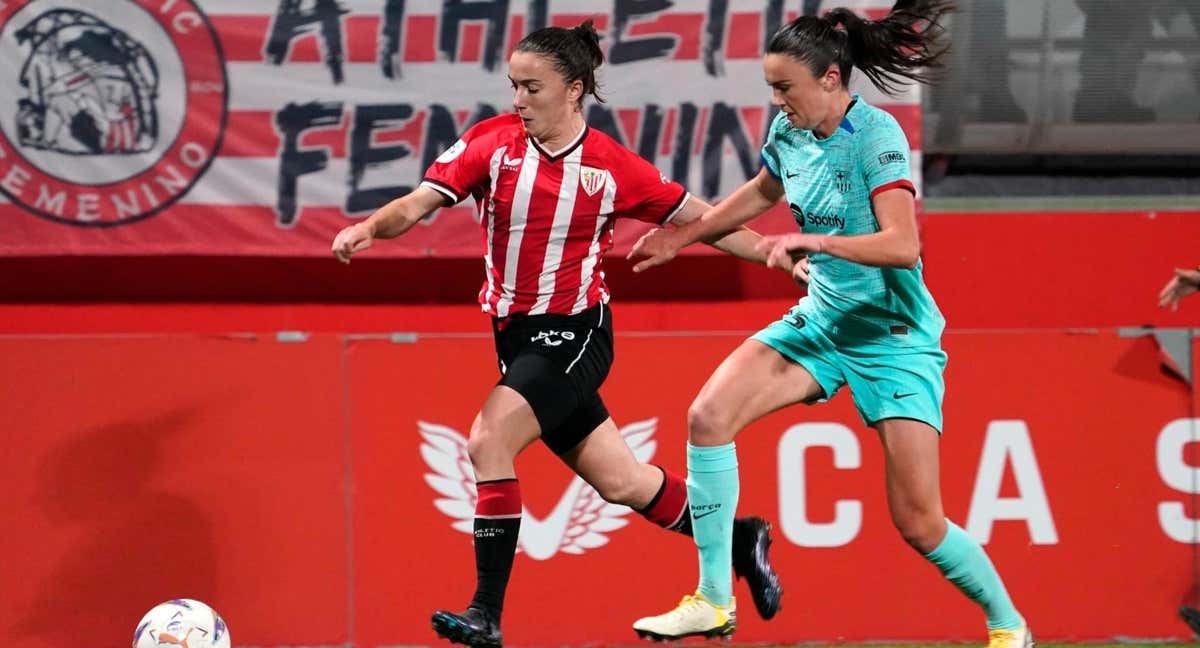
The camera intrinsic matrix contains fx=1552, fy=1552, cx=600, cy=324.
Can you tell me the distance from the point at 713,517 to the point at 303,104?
136 inches

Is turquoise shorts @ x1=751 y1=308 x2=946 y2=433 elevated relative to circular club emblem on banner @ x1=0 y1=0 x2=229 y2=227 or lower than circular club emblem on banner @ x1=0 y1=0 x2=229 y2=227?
lower

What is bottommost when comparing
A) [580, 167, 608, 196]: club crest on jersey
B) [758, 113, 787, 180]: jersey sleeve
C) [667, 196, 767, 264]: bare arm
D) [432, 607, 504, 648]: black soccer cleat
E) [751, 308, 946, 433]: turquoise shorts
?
[432, 607, 504, 648]: black soccer cleat

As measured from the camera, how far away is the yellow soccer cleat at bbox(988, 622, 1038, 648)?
4273 mm

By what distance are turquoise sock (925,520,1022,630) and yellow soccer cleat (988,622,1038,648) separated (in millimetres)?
14

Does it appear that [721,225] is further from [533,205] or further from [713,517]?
[713,517]

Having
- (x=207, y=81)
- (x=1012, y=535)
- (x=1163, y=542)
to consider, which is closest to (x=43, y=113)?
(x=207, y=81)

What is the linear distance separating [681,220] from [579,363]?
0.58 m

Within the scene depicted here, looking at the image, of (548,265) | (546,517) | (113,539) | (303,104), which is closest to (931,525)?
(548,265)

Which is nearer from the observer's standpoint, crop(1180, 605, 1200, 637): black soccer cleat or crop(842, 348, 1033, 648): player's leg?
crop(842, 348, 1033, 648): player's leg

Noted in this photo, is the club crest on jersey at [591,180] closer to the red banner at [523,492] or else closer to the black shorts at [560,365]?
the black shorts at [560,365]

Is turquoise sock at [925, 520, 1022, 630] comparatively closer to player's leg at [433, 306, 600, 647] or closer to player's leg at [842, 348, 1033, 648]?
player's leg at [842, 348, 1033, 648]

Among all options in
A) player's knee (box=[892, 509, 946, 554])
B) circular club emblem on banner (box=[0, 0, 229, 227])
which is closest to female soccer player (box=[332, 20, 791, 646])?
player's knee (box=[892, 509, 946, 554])

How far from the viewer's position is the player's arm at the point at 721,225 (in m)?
4.26

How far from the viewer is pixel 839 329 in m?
4.21
